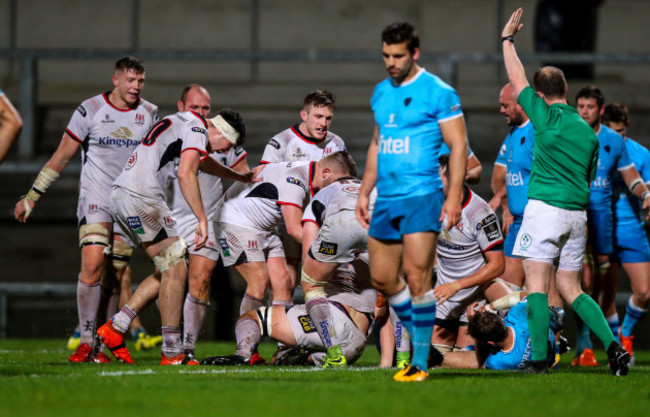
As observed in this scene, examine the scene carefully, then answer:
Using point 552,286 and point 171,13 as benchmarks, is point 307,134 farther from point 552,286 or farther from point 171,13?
point 171,13

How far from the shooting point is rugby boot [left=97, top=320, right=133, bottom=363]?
7.56 m

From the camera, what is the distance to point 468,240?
7.61 m

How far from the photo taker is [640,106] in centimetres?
1540

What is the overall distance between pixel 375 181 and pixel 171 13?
1160 cm

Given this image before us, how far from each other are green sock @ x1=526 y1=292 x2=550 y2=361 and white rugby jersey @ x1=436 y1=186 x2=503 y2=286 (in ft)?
2.74

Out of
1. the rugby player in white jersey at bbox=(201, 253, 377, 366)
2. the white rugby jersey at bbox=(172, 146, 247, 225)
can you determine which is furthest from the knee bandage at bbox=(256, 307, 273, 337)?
the white rugby jersey at bbox=(172, 146, 247, 225)

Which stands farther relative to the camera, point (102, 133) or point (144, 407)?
point (102, 133)

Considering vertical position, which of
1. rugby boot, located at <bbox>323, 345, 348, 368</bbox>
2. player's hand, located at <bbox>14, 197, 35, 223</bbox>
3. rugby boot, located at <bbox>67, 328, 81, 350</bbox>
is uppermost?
player's hand, located at <bbox>14, 197, 35, 223</bbox>

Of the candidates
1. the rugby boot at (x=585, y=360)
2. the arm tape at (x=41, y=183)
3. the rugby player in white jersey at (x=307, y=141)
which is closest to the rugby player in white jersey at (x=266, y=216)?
the rugby player in white jersey at (x=307, y=141)

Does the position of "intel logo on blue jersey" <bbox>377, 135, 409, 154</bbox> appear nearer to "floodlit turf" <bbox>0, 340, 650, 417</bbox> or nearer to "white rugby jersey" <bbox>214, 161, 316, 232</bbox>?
"floodlit turf" <bbox>0, 340, 650, 417</bbox>

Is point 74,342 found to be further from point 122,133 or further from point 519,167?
point 519,167

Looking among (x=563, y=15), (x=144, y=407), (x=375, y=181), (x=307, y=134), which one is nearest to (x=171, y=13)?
(x=563, y=15)

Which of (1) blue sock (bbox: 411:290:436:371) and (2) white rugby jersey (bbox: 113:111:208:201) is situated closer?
(1) blue sock (bbox: 411:290:436:371)

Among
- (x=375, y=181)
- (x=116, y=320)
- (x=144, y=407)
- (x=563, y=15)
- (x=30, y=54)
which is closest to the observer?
(x=144, y=407)
